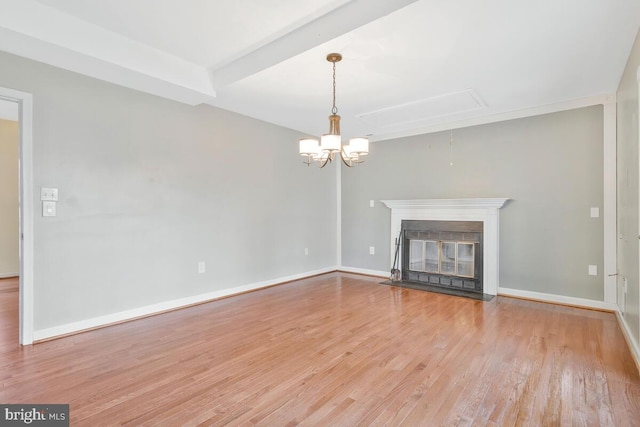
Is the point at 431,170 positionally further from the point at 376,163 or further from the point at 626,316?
the point at 626,316

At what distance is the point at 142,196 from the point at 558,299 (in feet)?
16.2

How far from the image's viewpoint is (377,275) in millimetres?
5547

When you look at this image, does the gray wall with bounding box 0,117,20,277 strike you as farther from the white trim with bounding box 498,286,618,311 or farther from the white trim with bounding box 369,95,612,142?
the white trim with bounding box 498,286,618,311

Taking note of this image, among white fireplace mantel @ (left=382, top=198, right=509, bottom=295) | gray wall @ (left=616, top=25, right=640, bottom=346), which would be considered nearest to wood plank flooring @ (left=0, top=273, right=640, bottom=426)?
gray wall @ (left=616, top=25, right=640, bottom=346)

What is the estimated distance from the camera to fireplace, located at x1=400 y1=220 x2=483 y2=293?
450 cm

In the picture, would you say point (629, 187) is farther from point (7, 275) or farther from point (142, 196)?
point (7, 275)

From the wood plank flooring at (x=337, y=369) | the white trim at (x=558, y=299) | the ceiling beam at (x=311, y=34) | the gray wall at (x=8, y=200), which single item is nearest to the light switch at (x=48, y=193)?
the wood plank flooring at (x=337, y=369)

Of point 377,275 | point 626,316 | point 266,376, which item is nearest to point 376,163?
point 377,275

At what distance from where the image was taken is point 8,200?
535cm

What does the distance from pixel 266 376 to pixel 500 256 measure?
3554 millimetres

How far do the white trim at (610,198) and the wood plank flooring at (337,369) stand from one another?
1.39ft

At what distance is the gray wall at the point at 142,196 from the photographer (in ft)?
9.41

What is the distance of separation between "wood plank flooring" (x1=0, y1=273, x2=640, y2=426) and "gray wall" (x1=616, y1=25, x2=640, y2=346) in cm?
41

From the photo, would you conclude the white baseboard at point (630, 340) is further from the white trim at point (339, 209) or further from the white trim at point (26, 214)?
→ the white trim at point (26, 214)
